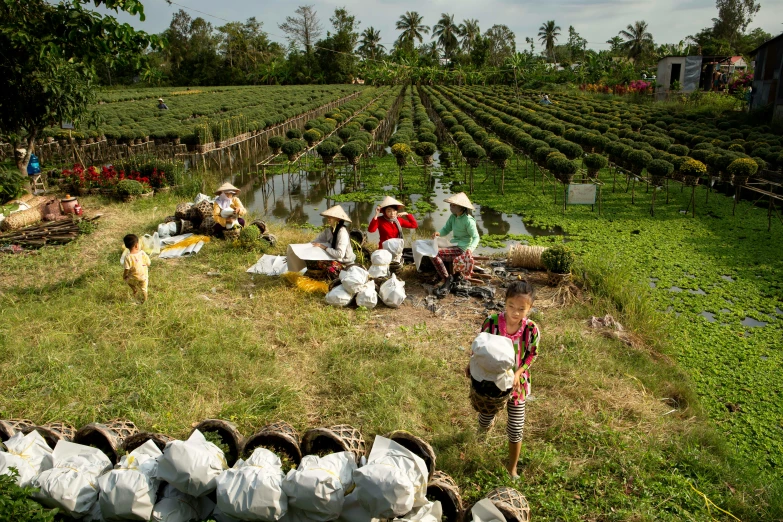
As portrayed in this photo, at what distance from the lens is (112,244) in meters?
8.88

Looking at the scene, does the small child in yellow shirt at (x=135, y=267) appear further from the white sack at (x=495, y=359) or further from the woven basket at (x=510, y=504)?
the woven basket at (x=510, y=504)

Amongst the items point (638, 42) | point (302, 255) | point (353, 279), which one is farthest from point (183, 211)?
point (638, 42)

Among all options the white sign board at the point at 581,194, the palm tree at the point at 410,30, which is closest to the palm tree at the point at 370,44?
the palm tree at the point at 410,30

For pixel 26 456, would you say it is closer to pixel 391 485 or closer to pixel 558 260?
pixel 391 485

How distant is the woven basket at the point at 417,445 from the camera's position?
135 inches

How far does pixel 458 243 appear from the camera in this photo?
23.7 ft

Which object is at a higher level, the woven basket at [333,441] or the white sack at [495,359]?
the white sack at [495,359]

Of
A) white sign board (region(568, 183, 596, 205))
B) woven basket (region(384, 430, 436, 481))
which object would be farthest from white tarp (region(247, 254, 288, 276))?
white sign board (region(568, 183, 596, 205))

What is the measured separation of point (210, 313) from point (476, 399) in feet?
12.6

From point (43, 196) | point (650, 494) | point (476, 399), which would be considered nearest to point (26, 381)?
point (476, 399)

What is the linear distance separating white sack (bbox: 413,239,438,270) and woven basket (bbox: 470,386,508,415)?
357 cm

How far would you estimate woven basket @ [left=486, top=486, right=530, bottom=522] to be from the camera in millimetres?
3133

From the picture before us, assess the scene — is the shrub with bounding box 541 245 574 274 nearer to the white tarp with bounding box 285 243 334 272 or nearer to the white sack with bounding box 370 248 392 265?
the white sack with bounding box 370 248 392 265

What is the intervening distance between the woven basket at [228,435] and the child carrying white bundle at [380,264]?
138 inches
